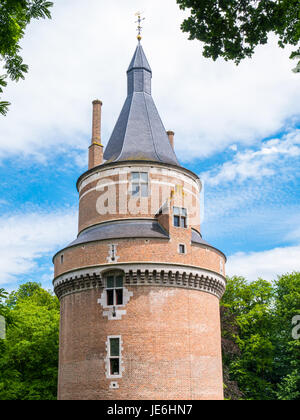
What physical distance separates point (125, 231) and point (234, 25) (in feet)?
53.3

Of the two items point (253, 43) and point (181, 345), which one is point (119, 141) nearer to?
point (181, 345)

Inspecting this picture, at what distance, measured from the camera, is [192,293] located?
27.2m

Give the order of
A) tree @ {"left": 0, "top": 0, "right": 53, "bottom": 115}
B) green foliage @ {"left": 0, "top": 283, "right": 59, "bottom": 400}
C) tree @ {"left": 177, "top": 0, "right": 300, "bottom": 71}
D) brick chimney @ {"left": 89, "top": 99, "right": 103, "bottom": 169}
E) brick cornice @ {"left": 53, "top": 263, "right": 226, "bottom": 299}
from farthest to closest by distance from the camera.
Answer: green foliage @ {"left": 0, "top": 283, "right": 59, "bottom": 400}
brick chimney @ {"left": 89, "top": 99, "right": 103, "bottom": 169}
brick cornice @ {"left": 53, "top": 263, "right": 226, "bottom": 299}
tree @ {"left": 177, "top": 0, "right": 300, "bottom": 71}
tree @ {"left": 0, "top": 0, "right": 53, "bottom": 115}

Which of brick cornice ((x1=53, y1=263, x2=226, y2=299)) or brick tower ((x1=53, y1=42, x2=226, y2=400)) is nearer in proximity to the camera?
brick tower ((x1=53, y1=42, x2=226, y2=400))

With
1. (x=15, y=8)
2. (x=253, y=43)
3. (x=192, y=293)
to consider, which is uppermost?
(x=253, y=43)

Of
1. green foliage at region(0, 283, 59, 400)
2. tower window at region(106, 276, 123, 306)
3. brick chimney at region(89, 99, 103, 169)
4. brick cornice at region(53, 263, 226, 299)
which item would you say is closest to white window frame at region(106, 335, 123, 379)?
tower window at region(106, 276, 123, 306)

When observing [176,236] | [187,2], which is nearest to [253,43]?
[187,2]

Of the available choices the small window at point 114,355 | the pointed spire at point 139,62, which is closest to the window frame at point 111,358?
the small window at point 114,355

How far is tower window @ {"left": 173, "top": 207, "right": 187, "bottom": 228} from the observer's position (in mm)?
28109

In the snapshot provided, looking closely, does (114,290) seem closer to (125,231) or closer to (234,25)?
(125,231)

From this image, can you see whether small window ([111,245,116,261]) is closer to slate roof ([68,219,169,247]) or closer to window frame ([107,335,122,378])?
slate roof ([68,219,169,247])

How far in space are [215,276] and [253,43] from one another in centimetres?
1751

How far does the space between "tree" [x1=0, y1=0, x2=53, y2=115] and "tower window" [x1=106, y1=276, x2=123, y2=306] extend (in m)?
17.2

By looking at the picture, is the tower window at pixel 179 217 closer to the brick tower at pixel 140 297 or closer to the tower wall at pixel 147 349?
the brick tower at pixel 140 297
